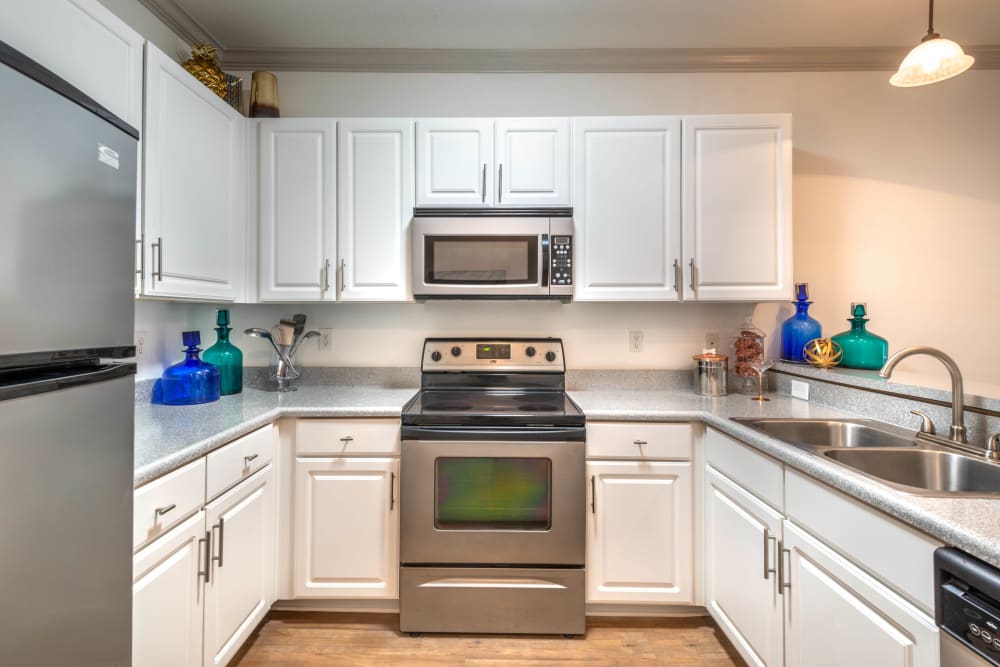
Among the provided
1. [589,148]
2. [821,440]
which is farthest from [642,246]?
[821,440]

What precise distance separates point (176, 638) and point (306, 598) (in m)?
0.73

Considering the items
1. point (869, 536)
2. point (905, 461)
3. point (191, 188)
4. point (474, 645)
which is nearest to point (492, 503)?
point (474, 645)

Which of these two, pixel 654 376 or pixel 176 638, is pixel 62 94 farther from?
pixel 654 376

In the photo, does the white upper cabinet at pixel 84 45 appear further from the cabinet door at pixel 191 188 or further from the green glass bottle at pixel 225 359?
the green glass bottle at pixel 225 359

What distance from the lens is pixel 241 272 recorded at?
2.09 m

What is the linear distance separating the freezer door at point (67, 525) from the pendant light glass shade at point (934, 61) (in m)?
2.24

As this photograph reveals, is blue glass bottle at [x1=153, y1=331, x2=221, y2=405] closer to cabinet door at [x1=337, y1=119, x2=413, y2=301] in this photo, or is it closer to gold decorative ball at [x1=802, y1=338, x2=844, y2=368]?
cabinet door at [x1=337, y1=119, x2=413, y2=301]

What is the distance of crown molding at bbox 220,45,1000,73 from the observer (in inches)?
92.3

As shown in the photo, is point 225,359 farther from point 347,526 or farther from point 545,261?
point 545,261

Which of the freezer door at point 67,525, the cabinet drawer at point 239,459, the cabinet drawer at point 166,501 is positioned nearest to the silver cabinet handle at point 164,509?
the cabinet drawer at point 166,501

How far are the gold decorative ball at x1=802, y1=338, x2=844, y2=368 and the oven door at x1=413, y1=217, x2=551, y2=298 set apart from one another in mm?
1264

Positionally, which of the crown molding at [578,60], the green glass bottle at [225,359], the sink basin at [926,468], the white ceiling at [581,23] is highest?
the white ceiling at [581,23]

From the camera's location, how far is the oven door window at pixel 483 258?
2.08m

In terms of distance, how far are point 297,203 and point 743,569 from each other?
233cm
